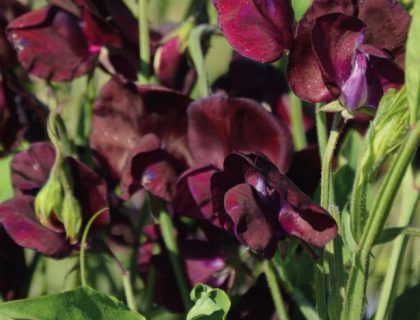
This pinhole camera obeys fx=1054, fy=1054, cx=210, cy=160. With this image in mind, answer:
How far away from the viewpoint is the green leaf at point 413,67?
61cm

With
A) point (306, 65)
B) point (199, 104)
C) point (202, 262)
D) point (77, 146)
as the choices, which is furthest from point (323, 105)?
point (77, 146)

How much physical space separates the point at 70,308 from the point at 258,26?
8.9 inches

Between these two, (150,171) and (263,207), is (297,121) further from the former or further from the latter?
(263,207)

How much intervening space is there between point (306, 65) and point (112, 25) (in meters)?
0.33

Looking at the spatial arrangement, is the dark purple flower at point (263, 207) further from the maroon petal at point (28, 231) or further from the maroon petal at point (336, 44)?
the maroon petal at point (28, 231)

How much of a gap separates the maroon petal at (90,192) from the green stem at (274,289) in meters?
0.15

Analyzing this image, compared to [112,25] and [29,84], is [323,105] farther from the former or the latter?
[29,84]

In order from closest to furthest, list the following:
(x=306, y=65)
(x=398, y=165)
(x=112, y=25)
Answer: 1. (x=398, y=165)
2. (x=306, y=65)
3. (x=112, y=25)

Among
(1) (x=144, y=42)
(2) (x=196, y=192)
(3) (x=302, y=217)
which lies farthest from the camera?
(1) (x=144, y=42)

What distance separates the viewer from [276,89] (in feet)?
3.46

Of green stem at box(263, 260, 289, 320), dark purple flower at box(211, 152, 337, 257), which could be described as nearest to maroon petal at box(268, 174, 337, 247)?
dark purple flower at box(211, 152, 337, 257)

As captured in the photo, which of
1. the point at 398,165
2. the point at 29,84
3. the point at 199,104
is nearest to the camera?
the point at 398,165

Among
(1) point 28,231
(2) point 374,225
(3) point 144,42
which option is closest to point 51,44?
(3) point 144,42

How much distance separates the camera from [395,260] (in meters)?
0.87
